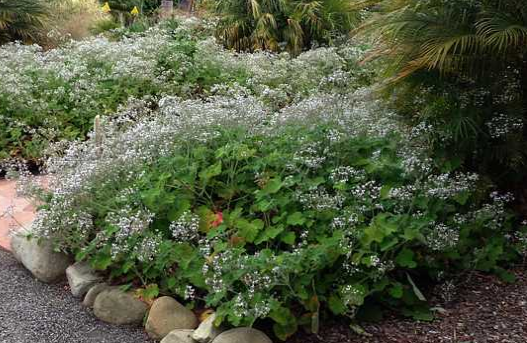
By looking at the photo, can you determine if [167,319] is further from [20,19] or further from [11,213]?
[20,19]

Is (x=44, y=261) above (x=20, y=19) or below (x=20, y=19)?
above

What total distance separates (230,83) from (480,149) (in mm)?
3633

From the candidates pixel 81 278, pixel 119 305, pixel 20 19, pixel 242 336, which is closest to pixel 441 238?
pixel 242 336

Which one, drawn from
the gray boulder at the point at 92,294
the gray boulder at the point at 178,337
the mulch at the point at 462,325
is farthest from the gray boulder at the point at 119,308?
the mulch at the point at 462,325

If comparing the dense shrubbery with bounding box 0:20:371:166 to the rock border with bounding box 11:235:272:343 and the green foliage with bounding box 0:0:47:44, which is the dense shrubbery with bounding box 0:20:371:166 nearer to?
the rock border with bounding box 11:235:272:343

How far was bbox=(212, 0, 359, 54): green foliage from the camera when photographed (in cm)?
1038

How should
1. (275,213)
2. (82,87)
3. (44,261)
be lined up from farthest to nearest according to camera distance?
(82,87) < (44,261) < (275,213)

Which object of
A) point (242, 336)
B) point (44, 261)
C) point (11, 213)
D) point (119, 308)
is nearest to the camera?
point (242, 336)

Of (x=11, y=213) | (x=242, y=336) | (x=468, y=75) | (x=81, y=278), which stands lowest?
(x=11, y=213)

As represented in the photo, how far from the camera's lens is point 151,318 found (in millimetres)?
3896

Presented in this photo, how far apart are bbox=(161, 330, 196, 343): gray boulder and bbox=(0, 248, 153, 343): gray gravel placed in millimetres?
241

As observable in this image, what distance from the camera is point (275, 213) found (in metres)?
4.27

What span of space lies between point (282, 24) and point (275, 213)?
22.4 feet

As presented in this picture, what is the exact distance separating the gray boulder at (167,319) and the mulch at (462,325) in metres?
0.60
